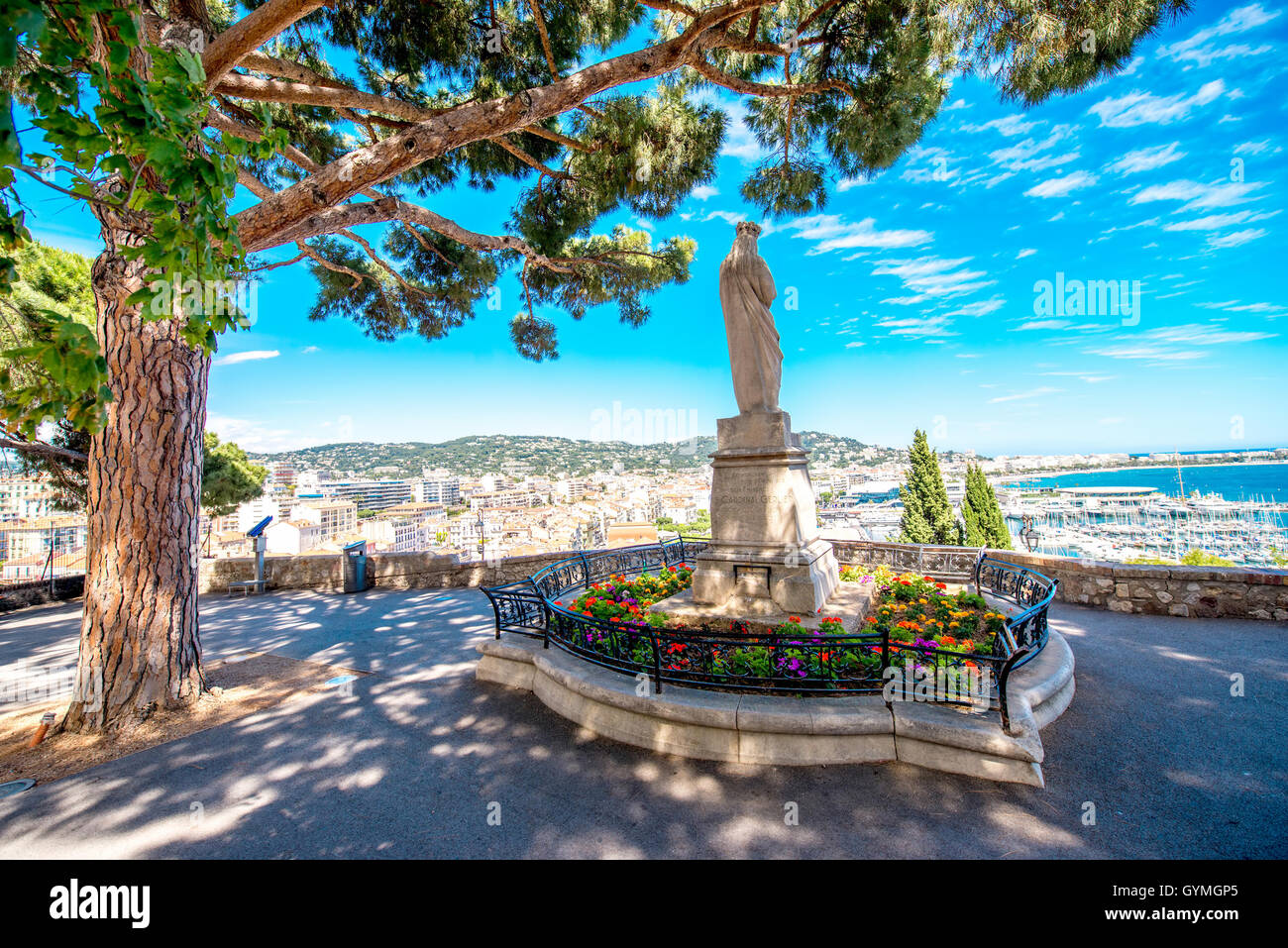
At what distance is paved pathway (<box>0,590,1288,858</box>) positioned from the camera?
106 inches

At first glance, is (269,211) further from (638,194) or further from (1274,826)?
(1274,826)

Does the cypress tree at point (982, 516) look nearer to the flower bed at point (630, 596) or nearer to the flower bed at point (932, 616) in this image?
the flower bed at point (932, 616)

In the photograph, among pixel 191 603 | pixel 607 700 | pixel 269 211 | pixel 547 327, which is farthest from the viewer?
pixel 547 327

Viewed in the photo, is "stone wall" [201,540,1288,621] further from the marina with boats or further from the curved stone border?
the curved stone border

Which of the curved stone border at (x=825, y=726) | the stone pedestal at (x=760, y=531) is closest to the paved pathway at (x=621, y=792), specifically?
the curved stone border at (x=825, y=726)

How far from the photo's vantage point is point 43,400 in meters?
2.17

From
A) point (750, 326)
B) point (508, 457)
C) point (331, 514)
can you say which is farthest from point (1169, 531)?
point (508, 457)

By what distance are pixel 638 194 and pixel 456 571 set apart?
7.94 m

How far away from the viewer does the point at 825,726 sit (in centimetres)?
338

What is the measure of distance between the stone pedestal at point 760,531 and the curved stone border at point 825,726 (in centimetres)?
176

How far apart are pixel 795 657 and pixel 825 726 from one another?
2.48 feet

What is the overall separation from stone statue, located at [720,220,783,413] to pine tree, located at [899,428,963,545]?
1831 cm

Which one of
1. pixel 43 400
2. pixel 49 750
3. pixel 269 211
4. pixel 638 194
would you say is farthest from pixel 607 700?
pixel 638 194

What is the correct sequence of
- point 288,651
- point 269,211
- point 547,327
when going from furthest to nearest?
point 547,327 < point 288,651 < point 269,211
